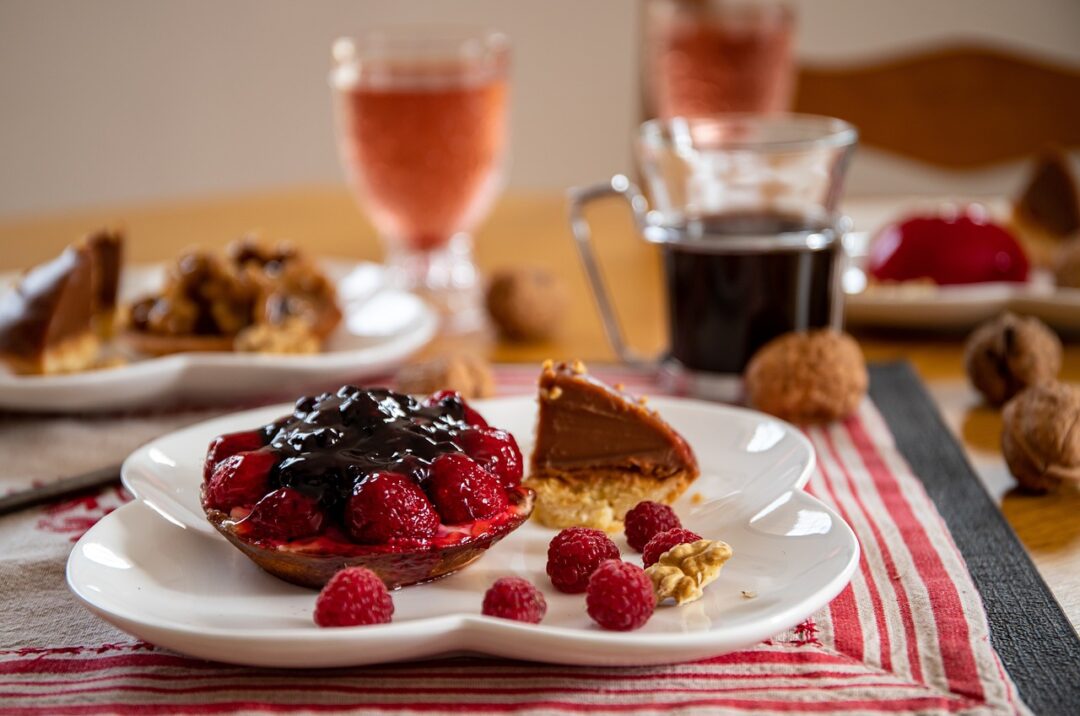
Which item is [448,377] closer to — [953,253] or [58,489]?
[58,489]

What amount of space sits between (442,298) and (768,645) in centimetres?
132

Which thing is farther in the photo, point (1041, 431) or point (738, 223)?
point (738, 223)

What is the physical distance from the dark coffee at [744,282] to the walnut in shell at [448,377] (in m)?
0.29

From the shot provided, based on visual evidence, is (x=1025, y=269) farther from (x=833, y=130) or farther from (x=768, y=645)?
(x=768, y=645)

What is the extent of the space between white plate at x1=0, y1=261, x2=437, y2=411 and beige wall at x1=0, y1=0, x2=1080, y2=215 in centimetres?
307

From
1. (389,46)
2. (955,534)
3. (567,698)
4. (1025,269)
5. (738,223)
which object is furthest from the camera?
(389,46)

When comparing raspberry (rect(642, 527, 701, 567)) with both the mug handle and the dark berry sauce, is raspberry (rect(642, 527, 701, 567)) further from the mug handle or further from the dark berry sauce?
the mug handle

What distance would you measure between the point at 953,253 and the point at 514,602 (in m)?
1.30

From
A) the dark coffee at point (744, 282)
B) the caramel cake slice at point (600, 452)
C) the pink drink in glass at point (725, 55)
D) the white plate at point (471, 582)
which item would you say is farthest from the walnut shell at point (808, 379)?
the pink drink in glass at point (725, 55)

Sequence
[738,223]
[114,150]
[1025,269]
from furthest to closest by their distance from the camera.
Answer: [114,150] → [1025,269] → [738,223]

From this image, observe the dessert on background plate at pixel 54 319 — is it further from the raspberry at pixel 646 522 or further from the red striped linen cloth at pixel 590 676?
the raspberry at pixel 646 522

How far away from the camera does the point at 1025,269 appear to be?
2012 mm

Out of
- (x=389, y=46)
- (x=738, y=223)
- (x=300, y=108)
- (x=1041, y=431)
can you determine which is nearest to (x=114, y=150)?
(x=300, y=108)

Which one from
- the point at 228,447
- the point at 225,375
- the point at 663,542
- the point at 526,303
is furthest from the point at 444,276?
the point at 663,542
